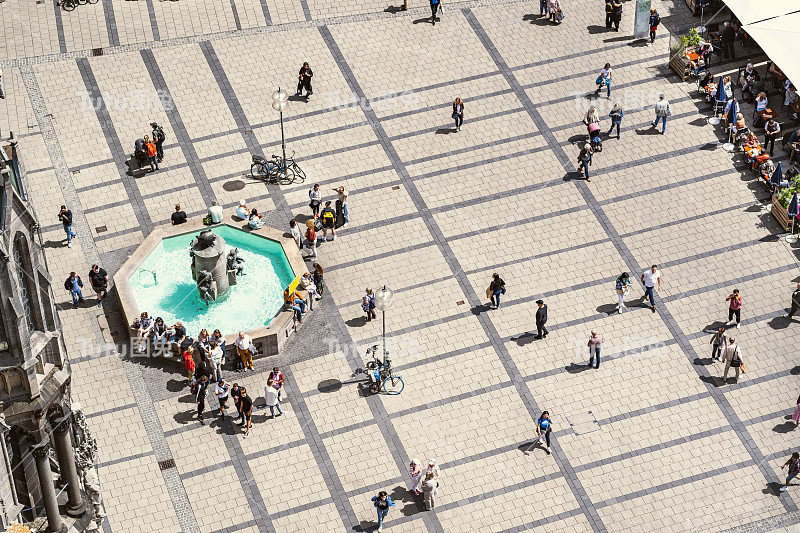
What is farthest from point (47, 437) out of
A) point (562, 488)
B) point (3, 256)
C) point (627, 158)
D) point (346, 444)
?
point (627, 158)

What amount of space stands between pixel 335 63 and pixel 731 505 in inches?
927

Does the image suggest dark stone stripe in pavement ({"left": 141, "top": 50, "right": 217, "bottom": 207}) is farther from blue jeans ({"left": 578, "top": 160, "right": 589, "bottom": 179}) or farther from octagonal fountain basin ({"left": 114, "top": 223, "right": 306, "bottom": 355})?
blue jeans ({"left": 578, "top": 160, "right": 589, "bottom": 179})

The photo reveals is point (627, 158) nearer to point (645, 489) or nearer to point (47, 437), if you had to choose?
point (645, 489)

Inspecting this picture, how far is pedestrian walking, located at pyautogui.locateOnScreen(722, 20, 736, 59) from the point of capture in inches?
2186

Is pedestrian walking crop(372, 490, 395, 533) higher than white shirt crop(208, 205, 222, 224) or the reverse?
the reverse

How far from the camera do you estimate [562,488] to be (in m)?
40.8

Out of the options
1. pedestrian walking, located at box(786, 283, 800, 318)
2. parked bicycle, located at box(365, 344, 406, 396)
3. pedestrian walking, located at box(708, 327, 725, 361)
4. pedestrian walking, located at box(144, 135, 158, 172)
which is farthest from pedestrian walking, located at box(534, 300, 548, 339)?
pedestrian walking, located at box(144, 135, 158, 172)

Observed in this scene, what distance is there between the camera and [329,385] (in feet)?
143

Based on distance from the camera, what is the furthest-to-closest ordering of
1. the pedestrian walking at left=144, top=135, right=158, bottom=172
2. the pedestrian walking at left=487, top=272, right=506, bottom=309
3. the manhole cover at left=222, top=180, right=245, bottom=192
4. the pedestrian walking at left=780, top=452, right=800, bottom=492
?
the manhole cover at left=222, top=180, right=245, bottom=192 < the pedestrian walking at left=144, top=135, right=158, bottom=172 < the pedestrian walking at left=487, top=272, right=506, bottom=309 < the pedestrian walking at left=780, top=452, right=800, bottom=492

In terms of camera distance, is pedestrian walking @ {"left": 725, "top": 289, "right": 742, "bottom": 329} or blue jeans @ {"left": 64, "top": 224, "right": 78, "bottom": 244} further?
blue jeans @ {"left": 64, "top": 224, "right": 78, "bottom": 244}

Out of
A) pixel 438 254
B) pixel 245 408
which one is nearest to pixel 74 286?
pixel 245 408

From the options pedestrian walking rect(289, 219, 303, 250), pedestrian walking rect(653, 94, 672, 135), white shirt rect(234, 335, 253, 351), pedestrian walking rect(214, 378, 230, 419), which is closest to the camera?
pedestrian walking rect(214, 378, 230, 419)

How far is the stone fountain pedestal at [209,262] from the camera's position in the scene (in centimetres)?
4466

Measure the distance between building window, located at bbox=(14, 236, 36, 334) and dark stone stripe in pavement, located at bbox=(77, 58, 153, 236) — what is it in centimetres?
2015
